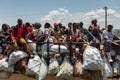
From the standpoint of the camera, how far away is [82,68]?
404 inches

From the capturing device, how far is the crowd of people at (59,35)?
1051 centimetres

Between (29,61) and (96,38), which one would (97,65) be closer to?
(96,38)

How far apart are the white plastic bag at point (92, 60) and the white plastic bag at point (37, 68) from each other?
4.08 feet

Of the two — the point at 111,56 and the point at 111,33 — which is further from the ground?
the point at 111,33

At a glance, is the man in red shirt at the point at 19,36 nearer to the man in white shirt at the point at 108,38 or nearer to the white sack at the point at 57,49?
the white sack at the point at 57,49

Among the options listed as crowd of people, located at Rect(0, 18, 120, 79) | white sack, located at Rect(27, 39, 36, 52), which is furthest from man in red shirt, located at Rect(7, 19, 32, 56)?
white sack, located at Rect(27, 39, 36, 52)

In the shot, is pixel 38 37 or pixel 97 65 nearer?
pixel 97 65

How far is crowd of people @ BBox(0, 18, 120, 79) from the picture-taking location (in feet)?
34.5

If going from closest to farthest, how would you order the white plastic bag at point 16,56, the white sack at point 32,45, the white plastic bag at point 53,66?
the white plastic bag at point 53,66 → the white plastic bag at point 16,56 → the white sack at point 32,45

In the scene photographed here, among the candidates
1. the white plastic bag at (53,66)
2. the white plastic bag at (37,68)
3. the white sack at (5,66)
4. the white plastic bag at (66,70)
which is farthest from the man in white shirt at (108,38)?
the white sack at (5,66)

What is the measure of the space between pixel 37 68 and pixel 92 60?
1684mm

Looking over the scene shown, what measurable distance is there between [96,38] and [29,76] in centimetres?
228

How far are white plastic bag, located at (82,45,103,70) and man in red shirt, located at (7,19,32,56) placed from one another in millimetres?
1734

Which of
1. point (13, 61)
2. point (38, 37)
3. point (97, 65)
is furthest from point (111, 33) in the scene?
point (13, 61)
